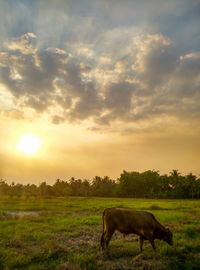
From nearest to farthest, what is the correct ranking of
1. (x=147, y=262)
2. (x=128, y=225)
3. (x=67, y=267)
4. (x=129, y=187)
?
(x=67, y=267) → (x=147, y=262) → (x=128, y=225) → (x=129, y=187)

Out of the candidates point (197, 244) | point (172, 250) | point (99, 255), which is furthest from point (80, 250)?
point (197, 244)

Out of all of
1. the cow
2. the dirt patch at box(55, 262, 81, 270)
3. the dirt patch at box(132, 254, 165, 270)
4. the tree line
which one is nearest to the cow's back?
the cow

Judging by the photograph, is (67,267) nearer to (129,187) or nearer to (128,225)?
(128,225)

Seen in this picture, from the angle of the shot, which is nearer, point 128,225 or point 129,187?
point 128,225

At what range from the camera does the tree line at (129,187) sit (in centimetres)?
8506

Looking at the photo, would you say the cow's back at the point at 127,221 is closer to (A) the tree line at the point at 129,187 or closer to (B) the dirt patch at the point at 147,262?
(B) the dirt patch at the point at 147,262

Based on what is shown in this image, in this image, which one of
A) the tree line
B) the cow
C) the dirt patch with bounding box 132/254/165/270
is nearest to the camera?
the dirt patch with bounding box 132/254/165/270

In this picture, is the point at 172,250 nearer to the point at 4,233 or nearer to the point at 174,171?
the point at 4,233

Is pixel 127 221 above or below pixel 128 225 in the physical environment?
above

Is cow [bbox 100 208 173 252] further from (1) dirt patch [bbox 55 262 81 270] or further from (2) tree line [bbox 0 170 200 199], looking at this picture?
(2) tree line [bbox 0 170 200 199]

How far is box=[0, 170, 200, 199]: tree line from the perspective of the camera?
279ft

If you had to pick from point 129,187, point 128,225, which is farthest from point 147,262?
point 129,187

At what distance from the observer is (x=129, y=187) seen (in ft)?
343

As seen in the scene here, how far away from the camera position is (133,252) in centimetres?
794
